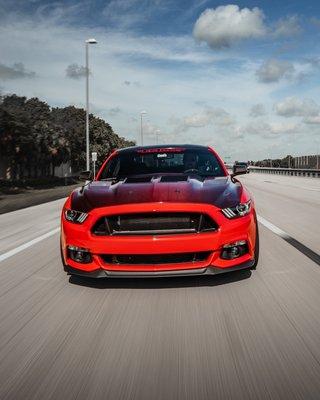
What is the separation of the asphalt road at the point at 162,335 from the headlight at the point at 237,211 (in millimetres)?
695

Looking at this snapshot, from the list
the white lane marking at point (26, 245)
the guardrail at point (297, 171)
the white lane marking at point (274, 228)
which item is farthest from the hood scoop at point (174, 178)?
the guardrail at point (297, 171)

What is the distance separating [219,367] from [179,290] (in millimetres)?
1895

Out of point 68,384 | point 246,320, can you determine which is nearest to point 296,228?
point 246,320

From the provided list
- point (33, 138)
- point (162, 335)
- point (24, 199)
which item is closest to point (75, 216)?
point (162, 335)

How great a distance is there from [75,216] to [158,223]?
0.87 m

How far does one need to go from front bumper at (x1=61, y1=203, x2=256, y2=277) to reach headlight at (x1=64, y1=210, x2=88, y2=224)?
53 millimetres

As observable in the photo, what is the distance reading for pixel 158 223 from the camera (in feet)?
17.1

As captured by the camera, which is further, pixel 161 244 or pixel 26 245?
pixel 26 245

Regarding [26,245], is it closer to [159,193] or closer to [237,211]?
[159,193]

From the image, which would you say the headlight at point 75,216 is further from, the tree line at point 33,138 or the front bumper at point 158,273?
the tree line at point 33,138

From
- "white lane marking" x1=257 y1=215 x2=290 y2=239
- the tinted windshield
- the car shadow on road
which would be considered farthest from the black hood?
"white lane marking" x1=257 y1=215 x2=290 y2=239

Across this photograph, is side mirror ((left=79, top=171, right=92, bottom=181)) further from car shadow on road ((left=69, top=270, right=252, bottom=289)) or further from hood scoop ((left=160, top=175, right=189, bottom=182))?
car shadow on road ((left=69, top=270, right=252, bottom=289))

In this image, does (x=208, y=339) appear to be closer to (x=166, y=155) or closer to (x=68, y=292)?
(x=68, y=292)

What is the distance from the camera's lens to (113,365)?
11.5 ft
